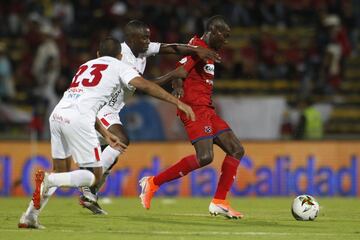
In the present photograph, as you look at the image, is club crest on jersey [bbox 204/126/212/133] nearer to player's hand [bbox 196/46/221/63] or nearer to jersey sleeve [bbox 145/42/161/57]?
player's hand [bbox 196/46/221/63]

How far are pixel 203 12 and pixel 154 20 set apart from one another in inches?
47.2

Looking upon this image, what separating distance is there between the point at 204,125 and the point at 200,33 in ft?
35.2

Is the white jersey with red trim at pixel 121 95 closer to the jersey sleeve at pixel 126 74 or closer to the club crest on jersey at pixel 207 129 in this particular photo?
the club crest on jersey at pixel 207 129

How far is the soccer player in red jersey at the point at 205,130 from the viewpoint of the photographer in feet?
38.8

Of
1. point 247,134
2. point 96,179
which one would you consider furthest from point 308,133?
point 96,179

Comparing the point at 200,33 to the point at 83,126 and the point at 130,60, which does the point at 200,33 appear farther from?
the point at 83,126

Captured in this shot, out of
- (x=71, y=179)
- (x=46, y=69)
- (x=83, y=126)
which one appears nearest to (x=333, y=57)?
(x=46, y=69)

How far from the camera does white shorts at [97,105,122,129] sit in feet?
39.4

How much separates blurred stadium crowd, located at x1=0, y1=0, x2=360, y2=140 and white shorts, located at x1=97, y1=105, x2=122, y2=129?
819 cm

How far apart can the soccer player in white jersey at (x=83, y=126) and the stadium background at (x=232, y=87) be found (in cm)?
858

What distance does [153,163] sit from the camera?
18781 millimetres

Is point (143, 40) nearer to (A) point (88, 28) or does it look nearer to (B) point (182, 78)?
(B) point (182, 78)

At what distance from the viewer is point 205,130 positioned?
468 inches

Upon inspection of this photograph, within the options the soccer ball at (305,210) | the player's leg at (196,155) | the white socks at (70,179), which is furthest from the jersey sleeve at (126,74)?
the soccer ball at (305,210)
